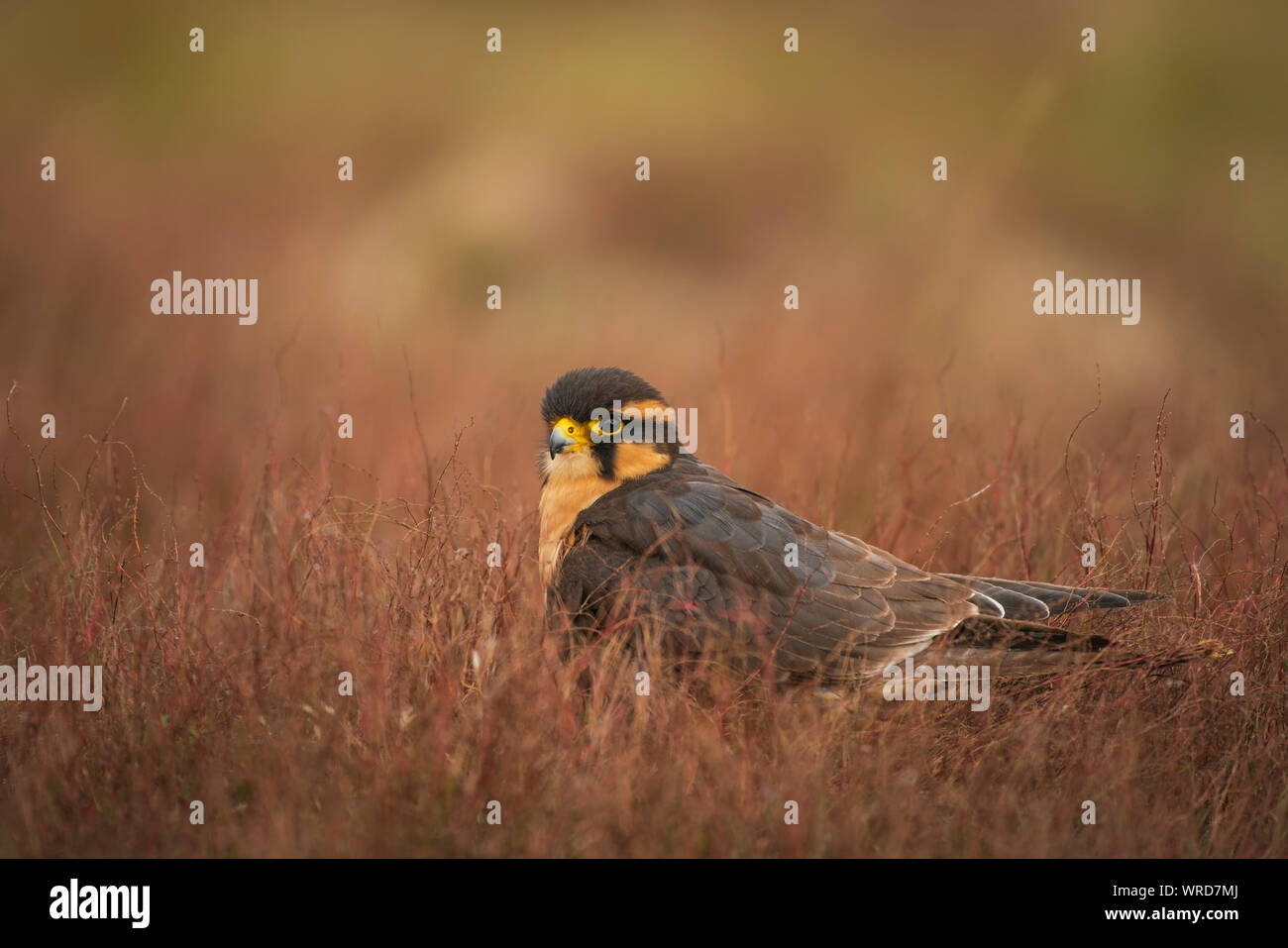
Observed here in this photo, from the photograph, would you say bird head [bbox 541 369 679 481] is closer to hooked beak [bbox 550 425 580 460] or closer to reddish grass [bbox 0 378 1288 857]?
hooked beak [bbox 550 425 580 460]

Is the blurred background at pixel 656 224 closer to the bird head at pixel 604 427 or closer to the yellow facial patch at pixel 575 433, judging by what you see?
the bird head at pixel 604 427

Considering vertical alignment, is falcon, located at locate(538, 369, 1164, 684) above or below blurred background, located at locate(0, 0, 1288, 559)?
below

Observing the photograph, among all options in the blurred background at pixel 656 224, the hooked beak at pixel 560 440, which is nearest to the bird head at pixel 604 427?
the hooked beak at pixel 560 440

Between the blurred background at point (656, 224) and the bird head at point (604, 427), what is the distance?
2.19 metres

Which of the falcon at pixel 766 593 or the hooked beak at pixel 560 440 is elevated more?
the hooked beak at pixel 560 440

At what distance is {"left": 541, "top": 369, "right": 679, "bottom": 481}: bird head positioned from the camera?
5699 millimetres

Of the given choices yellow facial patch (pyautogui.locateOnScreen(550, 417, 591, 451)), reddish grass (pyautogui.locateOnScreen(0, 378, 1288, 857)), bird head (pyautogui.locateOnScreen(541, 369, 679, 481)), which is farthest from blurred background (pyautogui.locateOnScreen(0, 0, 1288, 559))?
reddish grass (pyautogui.locateOnScreen(0, 378, 1288, 857))

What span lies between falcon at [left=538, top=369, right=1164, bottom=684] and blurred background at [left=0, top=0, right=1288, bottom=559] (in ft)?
7.71

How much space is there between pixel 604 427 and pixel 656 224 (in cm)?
854

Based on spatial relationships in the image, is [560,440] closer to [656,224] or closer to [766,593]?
[766,593]

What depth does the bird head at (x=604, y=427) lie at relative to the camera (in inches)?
224
